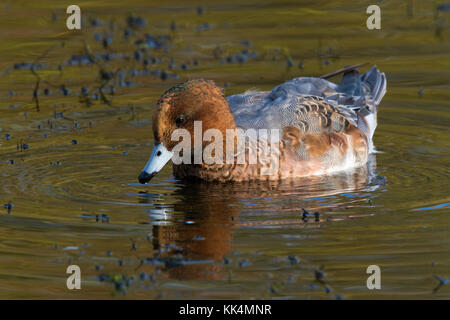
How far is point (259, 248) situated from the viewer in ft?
20.1

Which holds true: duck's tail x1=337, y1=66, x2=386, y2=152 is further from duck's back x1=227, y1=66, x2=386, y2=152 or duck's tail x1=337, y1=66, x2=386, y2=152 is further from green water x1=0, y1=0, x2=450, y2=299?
green water x1=0, y1=0, x2=450, y2=299

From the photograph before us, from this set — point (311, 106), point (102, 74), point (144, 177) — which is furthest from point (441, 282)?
point (102, 74)

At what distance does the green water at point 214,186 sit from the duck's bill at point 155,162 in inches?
8.6

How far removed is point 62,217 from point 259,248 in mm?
1598

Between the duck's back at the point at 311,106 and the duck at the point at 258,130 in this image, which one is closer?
the duck at the point at 258,130

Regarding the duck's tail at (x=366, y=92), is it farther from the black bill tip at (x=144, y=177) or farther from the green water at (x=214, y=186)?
the black bill tip at (x=144, y=177)

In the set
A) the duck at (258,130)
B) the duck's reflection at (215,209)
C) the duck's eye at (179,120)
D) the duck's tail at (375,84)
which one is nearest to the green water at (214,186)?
the duck's reflection at (215,209)

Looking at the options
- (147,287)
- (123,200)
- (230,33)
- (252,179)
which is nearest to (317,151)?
(252,179)

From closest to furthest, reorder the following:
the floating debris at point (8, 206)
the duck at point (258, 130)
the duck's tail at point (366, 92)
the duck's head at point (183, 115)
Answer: the floating debris at point (8, 206) < the duck's head at point (183, 115) < the duck at point (258, 130) < the duck's tail at point (366, 92)

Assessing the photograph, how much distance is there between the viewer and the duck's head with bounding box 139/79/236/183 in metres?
7.31

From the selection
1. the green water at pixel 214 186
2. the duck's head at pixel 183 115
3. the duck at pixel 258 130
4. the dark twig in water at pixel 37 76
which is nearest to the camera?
the green water at pixel 214 186

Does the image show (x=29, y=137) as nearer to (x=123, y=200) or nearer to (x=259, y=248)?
(x=123, y=200)

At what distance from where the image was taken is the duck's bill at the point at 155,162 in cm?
720

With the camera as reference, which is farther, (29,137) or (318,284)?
(29,137)
